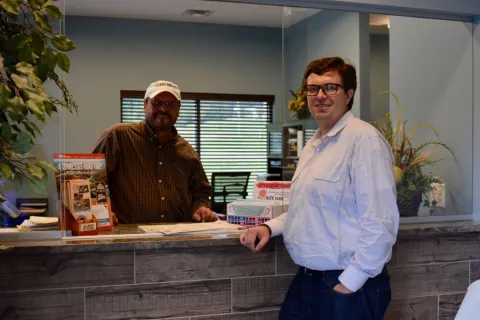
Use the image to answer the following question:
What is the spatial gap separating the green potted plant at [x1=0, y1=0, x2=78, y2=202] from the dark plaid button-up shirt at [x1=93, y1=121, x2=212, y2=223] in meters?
1.68

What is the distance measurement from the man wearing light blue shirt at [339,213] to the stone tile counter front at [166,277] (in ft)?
0.96

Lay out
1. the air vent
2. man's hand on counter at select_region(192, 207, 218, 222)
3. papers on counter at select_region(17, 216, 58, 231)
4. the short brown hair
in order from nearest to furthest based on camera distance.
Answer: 1. the short brown hair
2. papers on counter at select_region(17, 216, 58, 231)
3. man's hand on counter at select_region(192, 207, 218, 222)
4. the air vent

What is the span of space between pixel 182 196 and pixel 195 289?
1138mm

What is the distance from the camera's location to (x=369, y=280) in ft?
6.74

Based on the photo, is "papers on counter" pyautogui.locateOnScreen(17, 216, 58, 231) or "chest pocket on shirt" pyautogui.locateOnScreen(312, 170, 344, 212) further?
"papers on counter" pyautogui.locateOnScreen(17, 216, 58, 231)

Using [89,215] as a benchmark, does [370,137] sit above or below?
above

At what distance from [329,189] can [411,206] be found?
3.53 ft

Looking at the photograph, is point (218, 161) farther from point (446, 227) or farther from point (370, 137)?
point (370, 137)

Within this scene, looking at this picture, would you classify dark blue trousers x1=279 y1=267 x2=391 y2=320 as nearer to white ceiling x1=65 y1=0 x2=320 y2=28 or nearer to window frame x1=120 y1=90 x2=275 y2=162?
white ceiling x1=65 y1=0 x2=320 y2=28

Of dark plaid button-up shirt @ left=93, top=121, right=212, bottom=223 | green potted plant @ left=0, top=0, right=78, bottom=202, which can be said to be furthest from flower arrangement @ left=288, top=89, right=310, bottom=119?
green potted plant @ left=0, top=0, right=78, bottom=202

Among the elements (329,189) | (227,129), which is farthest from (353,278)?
(227,129)

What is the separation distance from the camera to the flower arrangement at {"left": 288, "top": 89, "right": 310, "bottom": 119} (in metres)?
2.86

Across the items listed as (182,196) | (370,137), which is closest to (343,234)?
(370,137)

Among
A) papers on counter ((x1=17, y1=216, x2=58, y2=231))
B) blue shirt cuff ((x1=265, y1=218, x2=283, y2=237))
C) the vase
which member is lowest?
blue shirt cuff ((x1=265, y1=218, x2=283, y2=237))
